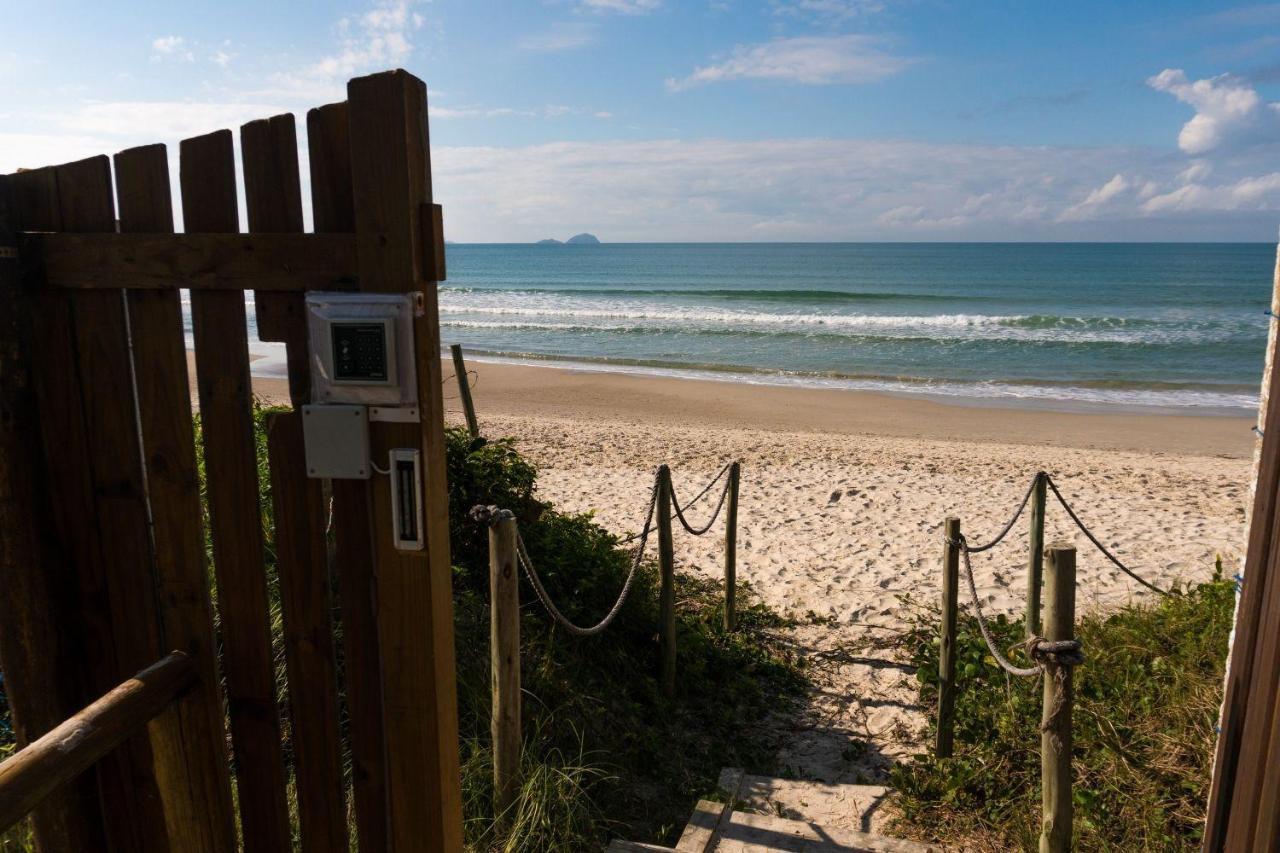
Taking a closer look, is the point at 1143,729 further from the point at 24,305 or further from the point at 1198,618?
the point at 24,305

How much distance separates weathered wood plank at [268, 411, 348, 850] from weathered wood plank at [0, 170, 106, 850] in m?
0.60

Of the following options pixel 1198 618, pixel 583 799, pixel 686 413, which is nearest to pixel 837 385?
pixel 686 413

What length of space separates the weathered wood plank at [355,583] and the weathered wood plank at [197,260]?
8 cm

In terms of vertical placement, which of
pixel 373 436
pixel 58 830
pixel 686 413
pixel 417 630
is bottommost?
pixel 686 413

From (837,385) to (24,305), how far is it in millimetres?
21660

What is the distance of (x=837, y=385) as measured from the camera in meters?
22.9

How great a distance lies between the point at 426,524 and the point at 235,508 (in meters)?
0.50

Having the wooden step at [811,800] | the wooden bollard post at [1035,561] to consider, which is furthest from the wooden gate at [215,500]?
the wooden bollard post at [1035,561]

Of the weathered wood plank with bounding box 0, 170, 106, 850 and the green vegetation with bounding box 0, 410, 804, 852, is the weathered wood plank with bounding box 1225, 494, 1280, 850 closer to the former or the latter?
the green vegetation with bounding box 0, 410, 804, 852

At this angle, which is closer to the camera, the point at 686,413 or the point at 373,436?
the point at 373,436

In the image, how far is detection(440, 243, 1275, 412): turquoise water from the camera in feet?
76.8

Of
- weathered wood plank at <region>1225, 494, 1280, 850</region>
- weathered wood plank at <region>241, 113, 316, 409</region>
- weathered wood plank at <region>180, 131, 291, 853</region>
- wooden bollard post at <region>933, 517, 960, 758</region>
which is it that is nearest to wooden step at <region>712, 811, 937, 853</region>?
wooden bollard post at <region>933, 517, 960, 758</region>

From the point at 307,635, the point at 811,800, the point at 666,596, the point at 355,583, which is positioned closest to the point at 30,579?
the point at 307,635

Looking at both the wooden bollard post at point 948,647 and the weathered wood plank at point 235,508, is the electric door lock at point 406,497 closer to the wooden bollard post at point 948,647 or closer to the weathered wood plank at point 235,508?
the weathered wood plank at point 235,508
